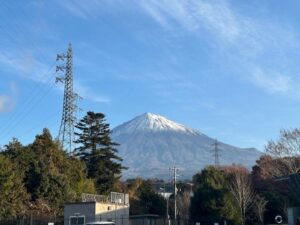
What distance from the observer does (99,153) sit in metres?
84.9

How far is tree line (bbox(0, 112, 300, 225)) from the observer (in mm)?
59312

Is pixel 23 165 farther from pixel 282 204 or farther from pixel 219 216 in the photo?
pixel 282 204

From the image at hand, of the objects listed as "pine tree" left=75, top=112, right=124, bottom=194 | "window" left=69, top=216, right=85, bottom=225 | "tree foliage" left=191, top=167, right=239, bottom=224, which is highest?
"pine tree" left=75, top=112, right=124, bottom=194

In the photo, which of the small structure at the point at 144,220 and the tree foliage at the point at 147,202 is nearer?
the small structure at the point at 144,220

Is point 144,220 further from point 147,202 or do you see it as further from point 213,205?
point 147,202

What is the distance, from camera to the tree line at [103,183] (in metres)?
59.3

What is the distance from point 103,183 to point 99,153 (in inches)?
199

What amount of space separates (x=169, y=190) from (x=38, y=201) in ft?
256

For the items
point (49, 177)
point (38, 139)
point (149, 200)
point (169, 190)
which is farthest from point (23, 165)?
point (169, 190)

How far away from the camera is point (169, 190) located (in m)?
137

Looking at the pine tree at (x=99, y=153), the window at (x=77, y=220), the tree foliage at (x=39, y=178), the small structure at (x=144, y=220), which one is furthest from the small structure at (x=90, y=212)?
the pine tree at (x=99, y=153)

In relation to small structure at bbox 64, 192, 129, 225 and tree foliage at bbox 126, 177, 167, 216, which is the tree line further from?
small structure at bbox 64, 192, 129, 225

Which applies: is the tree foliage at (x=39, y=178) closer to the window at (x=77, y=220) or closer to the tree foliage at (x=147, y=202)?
the window at (x=77, y=220)

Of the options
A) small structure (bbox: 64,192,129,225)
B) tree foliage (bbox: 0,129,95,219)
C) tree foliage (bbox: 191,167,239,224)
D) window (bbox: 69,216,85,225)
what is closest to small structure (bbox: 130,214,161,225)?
small structure (bbox: 64,192,129,225)
